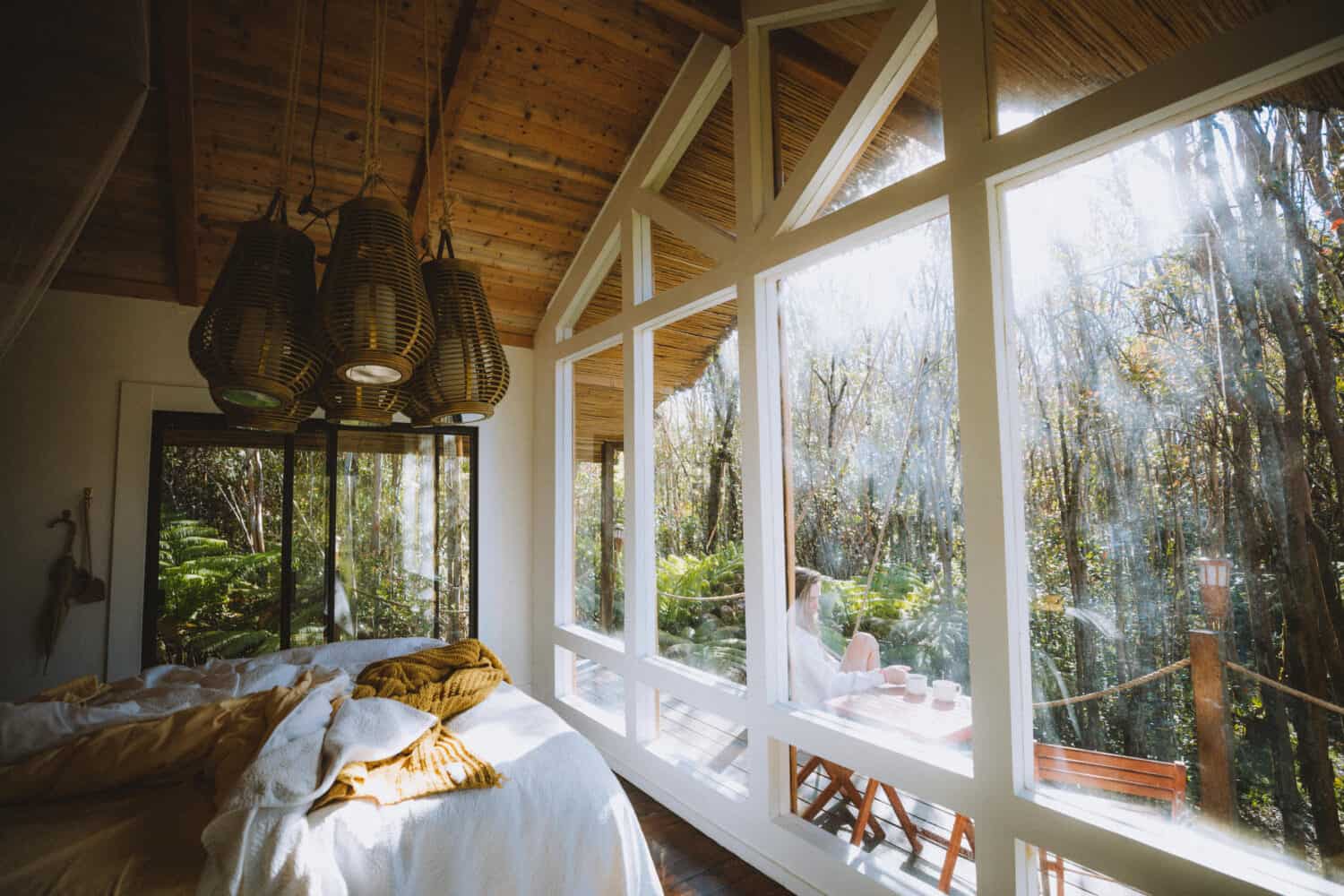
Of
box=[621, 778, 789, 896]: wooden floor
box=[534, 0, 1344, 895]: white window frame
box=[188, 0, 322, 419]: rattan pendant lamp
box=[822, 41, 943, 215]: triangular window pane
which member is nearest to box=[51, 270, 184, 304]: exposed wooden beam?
box=[534, 0, 1344, 895]: white window frame

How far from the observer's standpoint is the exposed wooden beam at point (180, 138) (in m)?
2.60

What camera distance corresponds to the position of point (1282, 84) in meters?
1.56

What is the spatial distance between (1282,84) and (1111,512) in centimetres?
106

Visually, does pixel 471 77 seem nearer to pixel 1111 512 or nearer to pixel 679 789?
pixel 1111 512

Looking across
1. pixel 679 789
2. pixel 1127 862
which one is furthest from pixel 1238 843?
pixel 679 789

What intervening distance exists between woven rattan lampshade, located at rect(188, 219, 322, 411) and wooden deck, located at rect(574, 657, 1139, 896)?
2.22 meters

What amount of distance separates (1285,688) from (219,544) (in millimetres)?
4471

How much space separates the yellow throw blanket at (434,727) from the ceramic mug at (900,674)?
4.35 feet

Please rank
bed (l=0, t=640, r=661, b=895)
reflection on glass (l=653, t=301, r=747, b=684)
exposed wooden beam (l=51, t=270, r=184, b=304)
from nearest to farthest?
bed (l=0, t=640, r=661, b=895) → reflection on glass (l=653, t=301, r=747, b=684) → exposed wooden beam (l=51, t=270, r=184, b=304)

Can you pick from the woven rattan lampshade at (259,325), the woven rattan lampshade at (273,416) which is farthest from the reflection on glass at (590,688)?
the woven rattan lampshade at (259,325)

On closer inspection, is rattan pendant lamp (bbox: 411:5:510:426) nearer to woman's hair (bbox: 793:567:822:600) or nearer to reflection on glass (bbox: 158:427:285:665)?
woman's hair (bbox: 793:567:822:600)

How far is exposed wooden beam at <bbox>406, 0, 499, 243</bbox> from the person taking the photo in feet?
9.63

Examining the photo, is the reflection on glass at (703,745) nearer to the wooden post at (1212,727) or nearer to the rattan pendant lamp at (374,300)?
the wooden post at (1212,727)

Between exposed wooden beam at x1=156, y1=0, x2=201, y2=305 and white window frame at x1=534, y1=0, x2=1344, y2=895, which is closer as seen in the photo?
white window frame at x1=534, y1=0, x2=1344, y2=895
